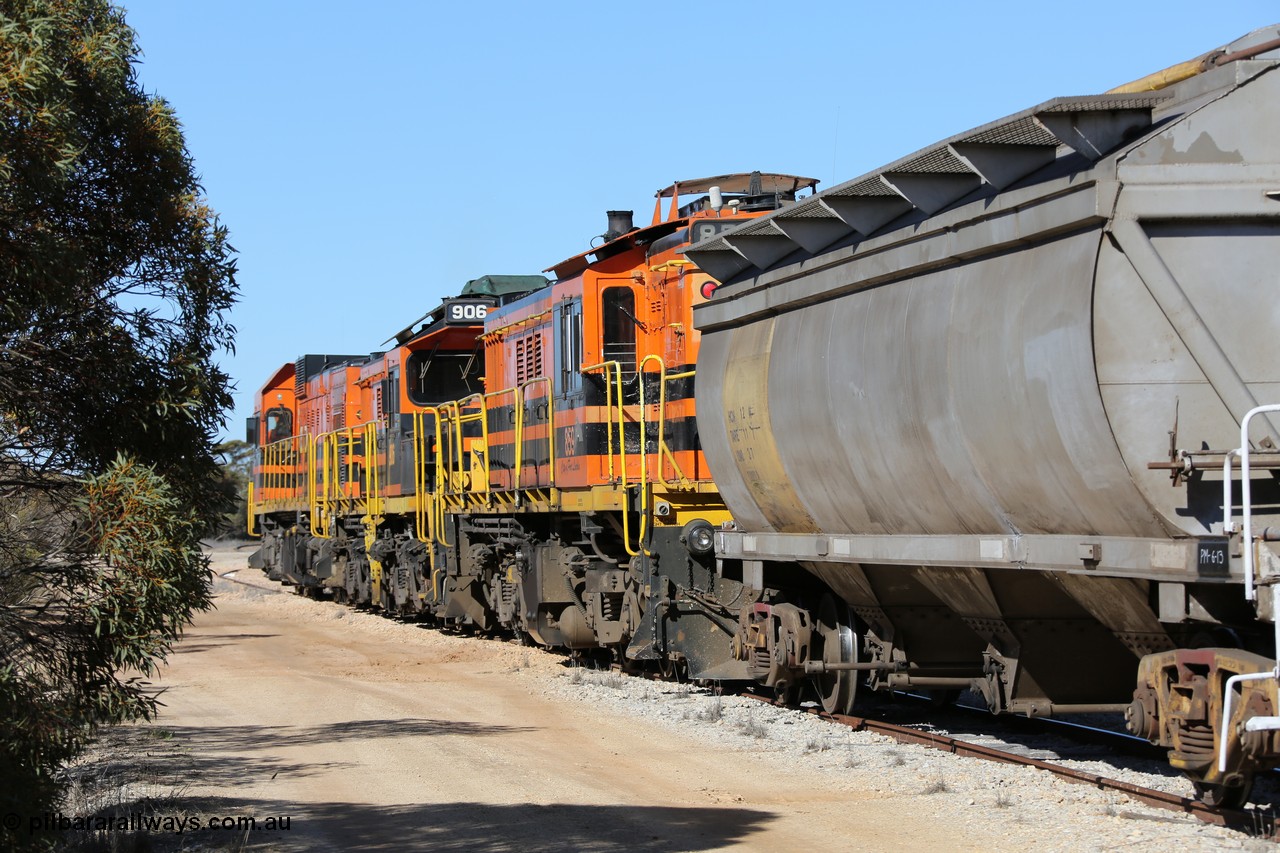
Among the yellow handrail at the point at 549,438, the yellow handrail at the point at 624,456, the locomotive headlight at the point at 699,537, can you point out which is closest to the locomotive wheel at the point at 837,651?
the locomotive headlight at the point at 699,537

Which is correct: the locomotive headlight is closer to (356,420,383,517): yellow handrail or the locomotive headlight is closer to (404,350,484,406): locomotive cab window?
(404,350,484,406): locomotive cab window

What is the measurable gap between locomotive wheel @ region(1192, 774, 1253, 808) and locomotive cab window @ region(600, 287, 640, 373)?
8.73 meters

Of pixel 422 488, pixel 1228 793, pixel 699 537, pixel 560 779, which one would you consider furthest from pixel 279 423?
pixel 1228 793

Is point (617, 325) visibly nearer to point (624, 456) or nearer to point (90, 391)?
point (624, 456)

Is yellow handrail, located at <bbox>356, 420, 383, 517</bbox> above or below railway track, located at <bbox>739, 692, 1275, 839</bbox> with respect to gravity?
above

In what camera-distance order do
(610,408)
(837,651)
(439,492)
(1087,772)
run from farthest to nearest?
1. (439,492)
2. (610,408)
3. (837,651)
4. (1087,772)

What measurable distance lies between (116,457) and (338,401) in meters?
24.4

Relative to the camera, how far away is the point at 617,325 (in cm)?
1589

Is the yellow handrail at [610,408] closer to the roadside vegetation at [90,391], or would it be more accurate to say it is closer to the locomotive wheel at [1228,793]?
the roadside vegetation at [90,391]

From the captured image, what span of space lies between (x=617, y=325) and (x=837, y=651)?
506cm

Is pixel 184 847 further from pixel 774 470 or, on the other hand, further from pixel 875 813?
pixel 774 470

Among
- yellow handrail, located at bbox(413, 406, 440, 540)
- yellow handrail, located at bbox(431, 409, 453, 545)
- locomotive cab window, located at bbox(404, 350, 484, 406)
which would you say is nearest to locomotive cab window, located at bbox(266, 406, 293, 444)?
locomotive cab window, located at bbox(404, 350, 484, 406)

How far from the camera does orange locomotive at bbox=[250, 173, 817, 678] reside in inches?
579

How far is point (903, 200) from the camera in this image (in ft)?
33.1
